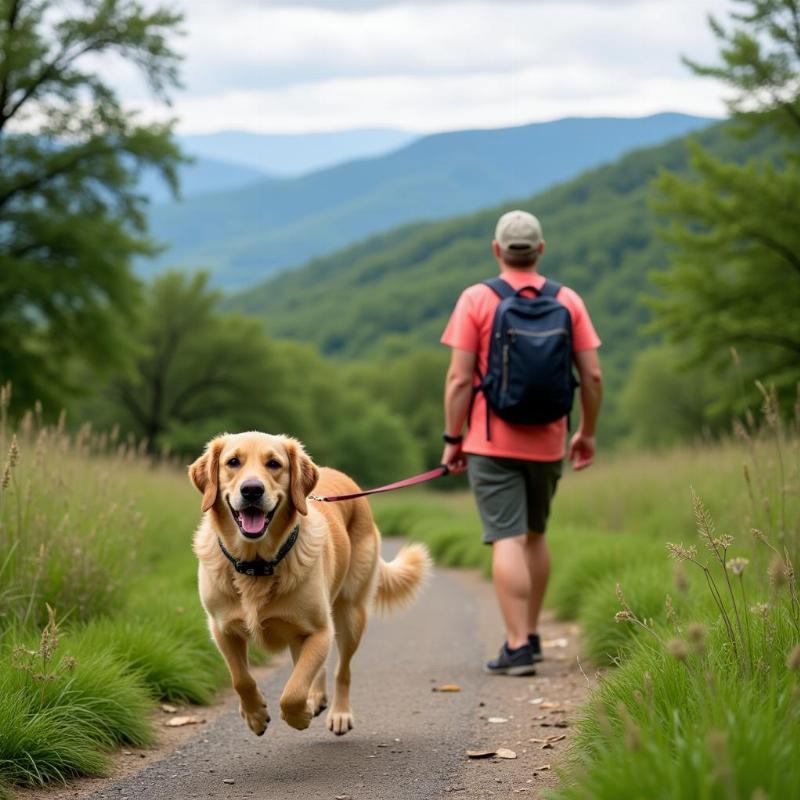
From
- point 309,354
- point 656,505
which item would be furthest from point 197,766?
point 309,354

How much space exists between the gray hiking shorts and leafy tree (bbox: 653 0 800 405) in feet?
52.8

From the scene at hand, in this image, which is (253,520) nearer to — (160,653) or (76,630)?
(160,653)

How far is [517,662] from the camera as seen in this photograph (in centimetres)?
665

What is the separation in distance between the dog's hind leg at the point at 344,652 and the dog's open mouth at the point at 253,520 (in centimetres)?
105

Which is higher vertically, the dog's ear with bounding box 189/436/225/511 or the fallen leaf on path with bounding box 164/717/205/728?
the dog's ear with bounding box 189/436/225/511

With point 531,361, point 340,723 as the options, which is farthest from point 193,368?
point 340,723

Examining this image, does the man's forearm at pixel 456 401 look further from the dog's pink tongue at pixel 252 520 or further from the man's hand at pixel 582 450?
the dog's pink tongue at pixel 252 520

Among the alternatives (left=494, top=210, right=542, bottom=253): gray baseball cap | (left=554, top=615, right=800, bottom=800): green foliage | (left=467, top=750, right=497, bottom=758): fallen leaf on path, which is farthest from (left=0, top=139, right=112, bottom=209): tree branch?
(left=554, top=615, right=800, bottom=800): green foliage

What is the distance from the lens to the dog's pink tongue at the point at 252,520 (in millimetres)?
4639

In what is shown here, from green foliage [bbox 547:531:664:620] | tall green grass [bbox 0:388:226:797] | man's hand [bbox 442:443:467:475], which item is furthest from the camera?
green foliage [bbox 547:531:664:620]

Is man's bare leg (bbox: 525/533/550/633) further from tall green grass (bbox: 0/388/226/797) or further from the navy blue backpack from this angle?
tall green grass (bbox: 0/388/226/797)

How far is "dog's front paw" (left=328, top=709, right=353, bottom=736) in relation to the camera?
522 centimetres

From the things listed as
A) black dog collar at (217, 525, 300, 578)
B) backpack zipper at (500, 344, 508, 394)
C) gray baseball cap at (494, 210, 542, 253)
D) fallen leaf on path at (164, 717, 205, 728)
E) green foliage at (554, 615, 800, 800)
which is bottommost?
fallen leaf on path at (164, 717, 205, 728)

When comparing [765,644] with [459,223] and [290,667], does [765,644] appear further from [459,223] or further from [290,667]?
[459,223]
